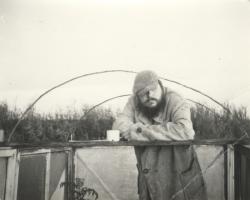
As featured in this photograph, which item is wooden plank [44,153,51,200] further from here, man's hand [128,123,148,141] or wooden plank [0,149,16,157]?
man's hand [128,123,148,141]

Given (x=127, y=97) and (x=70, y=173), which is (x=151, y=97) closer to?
(x=127, y=97)

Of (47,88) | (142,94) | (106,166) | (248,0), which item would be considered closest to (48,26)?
(47,88)

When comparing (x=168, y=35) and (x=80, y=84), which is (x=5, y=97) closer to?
(x=80, y=84)

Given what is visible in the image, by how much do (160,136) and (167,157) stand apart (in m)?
0.16

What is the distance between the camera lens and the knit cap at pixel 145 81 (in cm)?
211

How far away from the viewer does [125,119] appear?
214cm

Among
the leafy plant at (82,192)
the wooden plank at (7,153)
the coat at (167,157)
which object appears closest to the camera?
the wooden plank at (7,153)

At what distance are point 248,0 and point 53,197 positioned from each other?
1778 millimetres

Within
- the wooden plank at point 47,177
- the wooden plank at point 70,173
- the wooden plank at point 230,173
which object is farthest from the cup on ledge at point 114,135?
the wooden plank at point 230,173

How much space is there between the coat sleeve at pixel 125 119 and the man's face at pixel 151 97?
7cm

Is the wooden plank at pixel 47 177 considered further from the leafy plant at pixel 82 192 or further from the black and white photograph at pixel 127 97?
the leafy plant at pixel 82 192

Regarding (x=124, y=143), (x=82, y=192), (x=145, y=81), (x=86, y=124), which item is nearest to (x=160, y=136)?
(x=124, y=143)

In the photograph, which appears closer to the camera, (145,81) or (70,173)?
(145,81)

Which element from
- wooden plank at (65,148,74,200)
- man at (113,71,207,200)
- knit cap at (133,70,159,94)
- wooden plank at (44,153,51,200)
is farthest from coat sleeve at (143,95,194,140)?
wooden plank at (44,153,51,200)
